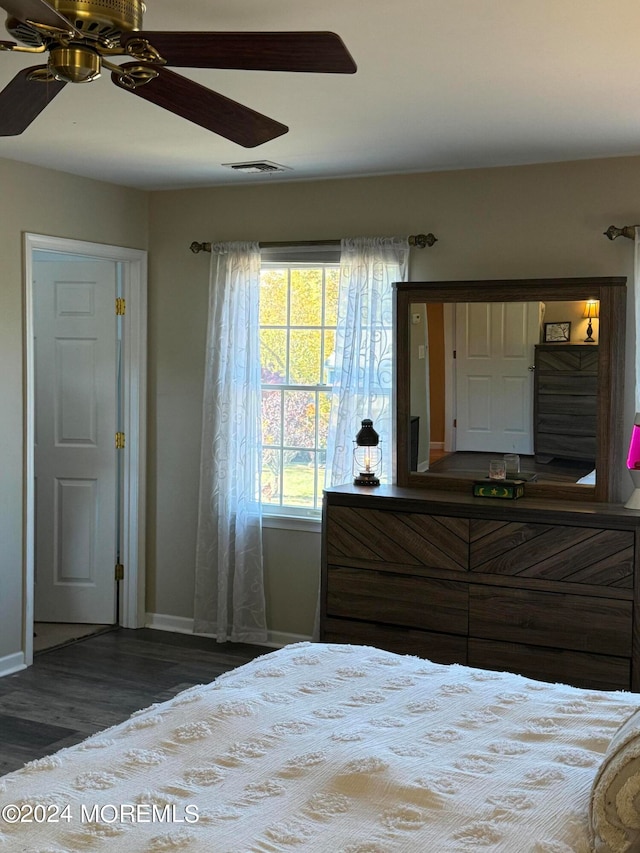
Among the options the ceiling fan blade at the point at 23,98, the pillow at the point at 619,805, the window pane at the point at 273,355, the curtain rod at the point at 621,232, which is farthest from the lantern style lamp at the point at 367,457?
the pillow at the point at 619,805

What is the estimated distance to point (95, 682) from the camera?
4680 millimetres

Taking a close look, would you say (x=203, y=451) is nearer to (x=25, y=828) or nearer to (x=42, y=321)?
(x=42, y=321)

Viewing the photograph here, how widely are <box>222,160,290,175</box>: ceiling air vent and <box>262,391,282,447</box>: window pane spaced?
122 cm

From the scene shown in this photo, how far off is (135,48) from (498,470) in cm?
306

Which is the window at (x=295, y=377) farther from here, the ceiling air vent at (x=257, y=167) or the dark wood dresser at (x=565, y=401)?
the dark wood dresser at (x=565, y=401)

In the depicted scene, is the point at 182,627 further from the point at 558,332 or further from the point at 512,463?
the point at 558,332

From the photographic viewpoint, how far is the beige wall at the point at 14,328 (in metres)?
4.69

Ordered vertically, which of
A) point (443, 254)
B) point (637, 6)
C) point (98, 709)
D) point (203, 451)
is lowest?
point (98, 709)

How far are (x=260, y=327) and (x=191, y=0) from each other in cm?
286

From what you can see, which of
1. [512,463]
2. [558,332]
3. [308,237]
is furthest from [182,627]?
[558,332]

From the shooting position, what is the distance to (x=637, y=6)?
8.34 ft

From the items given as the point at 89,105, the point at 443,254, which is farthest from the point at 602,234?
the point at 89,105

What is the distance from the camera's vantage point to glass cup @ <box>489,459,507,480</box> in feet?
14.9

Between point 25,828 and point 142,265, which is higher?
point 142,265
